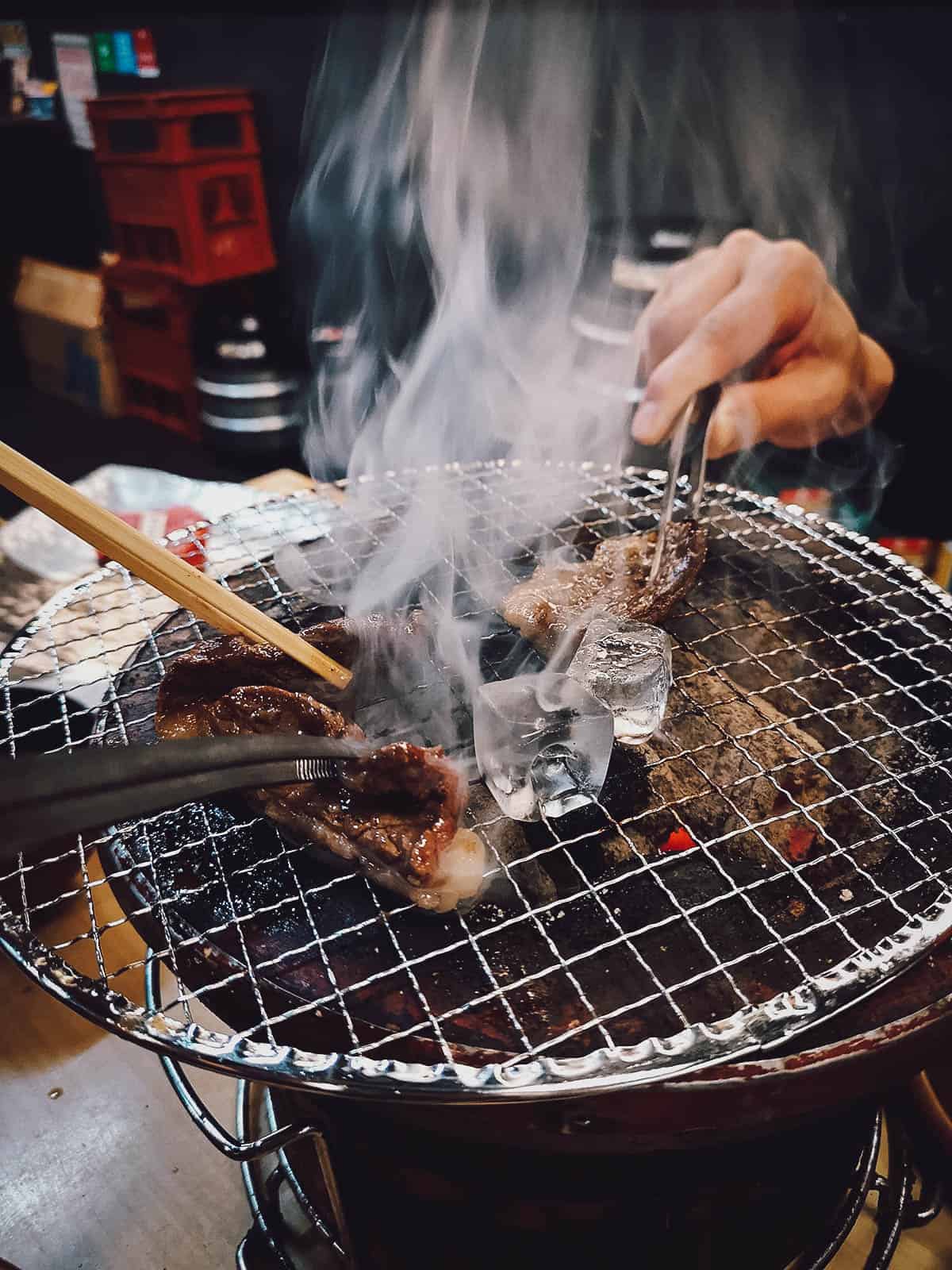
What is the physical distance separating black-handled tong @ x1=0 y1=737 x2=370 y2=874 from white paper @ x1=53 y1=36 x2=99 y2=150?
9139 millimetres

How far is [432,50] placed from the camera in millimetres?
5750

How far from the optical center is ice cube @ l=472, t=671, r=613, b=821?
207cm

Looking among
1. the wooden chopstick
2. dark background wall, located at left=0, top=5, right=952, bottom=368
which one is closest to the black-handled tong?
the wooden chopstick

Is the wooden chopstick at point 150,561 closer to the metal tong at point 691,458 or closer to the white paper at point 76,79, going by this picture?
the metal tong at point 691,458

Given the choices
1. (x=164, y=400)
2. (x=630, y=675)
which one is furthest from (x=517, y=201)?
(x=630, y=675)

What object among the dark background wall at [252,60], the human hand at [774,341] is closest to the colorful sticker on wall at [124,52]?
the dark background wall at [252,60]

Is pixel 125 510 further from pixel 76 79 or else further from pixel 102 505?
pixel 76 79

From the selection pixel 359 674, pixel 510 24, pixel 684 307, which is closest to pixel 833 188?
pixel 684 307

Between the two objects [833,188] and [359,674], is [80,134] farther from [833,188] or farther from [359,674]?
[359,674]

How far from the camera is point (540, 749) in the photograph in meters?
2.06

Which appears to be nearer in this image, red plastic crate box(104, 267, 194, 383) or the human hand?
the human hand

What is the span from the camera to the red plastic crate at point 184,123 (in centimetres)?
635

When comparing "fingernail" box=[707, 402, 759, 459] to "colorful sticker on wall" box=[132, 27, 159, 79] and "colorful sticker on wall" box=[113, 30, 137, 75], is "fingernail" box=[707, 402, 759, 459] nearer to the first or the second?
"colorful sticker on wall" box=[132, 27, 159, 79]

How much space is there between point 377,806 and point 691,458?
6.14ft
